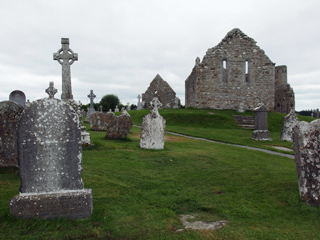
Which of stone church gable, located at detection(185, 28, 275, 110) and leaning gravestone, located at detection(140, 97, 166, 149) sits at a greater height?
stone church gable, located at detection(185, 28, 275, 110)

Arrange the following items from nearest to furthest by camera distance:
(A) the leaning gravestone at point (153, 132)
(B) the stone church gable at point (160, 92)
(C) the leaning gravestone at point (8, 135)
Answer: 1. (C) the leaning gravestone at point (8, 135)
2. (A) the leaning gravestone at point (153, 132)
3. (B) the stone church gable at point (160, 92)

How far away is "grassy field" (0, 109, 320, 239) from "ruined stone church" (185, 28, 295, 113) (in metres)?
18.9

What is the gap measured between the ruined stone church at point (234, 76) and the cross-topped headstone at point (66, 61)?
16.6 m

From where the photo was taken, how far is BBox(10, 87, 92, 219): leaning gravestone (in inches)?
147

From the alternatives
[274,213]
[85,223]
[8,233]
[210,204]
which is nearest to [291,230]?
[274,213]

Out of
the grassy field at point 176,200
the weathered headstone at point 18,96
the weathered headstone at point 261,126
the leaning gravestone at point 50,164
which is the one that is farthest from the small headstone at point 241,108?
the leaning gravestone at point 50,164

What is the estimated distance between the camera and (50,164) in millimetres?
3854

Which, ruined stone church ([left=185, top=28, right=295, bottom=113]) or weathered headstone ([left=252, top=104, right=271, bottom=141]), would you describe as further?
ruined stone church ([left=185, top=28, right=295, bottom=113])

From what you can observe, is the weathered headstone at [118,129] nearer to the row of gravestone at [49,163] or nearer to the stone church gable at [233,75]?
the row of gravestone at [49,163]

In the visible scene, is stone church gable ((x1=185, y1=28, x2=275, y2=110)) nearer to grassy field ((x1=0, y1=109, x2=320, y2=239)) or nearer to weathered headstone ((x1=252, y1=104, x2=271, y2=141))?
weathered headstone ((x1=252, y1=104, x2=271, y2=141))

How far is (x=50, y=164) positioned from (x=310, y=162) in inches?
174

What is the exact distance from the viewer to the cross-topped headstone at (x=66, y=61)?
11594mm

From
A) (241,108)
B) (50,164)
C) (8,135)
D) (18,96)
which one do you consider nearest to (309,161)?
(50,164)

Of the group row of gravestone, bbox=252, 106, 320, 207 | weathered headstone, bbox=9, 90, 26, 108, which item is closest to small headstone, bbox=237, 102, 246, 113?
weathered headstone, bbox=9, 90, 26, 108
